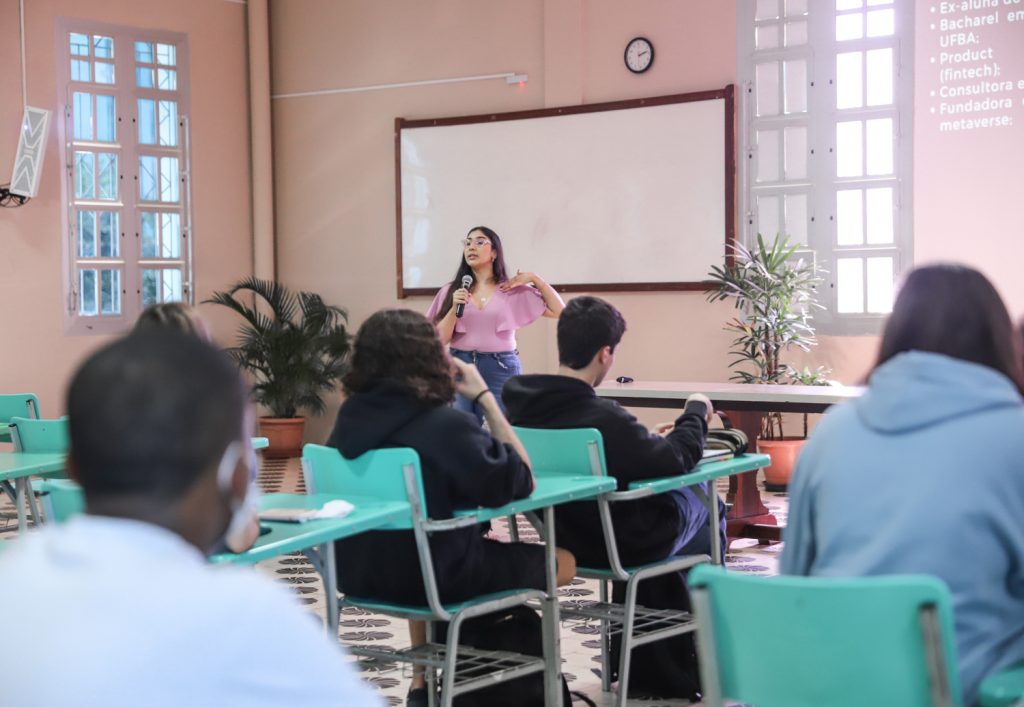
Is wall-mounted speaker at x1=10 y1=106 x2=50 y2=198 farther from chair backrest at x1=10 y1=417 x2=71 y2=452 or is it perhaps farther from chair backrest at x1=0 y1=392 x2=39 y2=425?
chair backrest at x1=10 y1=417 x2=71 y2=452

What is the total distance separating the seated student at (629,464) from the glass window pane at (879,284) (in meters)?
4.33

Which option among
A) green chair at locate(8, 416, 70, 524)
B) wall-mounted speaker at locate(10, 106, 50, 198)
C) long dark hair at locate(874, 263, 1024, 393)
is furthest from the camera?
wall-mounted speaker at locate(10, 106, 50, 198)

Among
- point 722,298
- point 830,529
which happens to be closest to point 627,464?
point 830,529

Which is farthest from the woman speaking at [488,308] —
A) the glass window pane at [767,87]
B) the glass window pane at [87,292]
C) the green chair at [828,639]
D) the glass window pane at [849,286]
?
the glass window pane at [87,292]

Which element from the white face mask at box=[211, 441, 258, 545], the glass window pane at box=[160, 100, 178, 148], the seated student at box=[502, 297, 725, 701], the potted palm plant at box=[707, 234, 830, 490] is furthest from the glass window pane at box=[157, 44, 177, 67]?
the white face mask at box=[211, 441, 258, 545]

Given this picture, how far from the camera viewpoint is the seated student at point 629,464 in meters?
3.55

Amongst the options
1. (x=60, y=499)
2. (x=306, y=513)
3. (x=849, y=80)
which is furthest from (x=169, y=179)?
(x=306, y=513)

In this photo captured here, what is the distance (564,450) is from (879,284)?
4865mm

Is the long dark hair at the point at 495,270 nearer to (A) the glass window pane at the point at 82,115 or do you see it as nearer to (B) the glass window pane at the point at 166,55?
(A) the glass window pane at the point at 82,115

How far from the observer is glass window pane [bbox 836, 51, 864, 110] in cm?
786

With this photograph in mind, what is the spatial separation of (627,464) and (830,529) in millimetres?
1475

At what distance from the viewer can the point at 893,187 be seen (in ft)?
25.4

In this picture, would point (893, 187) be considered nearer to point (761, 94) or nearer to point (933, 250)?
point (933, 250)

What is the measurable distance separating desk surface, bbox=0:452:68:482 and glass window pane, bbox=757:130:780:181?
17.6ft
